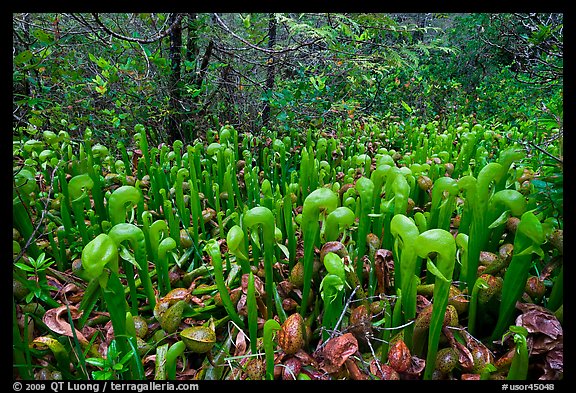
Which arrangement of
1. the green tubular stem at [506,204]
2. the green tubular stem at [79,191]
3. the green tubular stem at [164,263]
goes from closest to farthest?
the green tubular stem at [506,204], the green tubular stem at [164,263], the green tubular stem at [79,191]

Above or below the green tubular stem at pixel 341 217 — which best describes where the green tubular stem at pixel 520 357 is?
below

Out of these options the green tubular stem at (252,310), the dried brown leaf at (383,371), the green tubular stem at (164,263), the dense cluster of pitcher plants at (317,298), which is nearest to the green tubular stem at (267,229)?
the dense cluster of pitcher plants at (317,298)

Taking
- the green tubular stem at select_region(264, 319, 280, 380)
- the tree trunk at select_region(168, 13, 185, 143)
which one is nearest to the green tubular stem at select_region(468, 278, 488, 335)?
the green tubular stem at select_region(264, 319, 280, 380)

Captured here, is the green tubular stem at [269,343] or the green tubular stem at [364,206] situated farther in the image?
the green tubular stem at [364,206]

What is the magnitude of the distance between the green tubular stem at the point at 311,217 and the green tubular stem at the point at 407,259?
189mm

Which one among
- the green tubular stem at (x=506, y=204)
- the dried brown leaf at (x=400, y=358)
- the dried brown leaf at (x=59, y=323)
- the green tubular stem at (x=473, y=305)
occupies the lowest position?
the dried brown leaf at (x=59, y=323)

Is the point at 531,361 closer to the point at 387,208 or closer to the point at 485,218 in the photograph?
the point at 485,218

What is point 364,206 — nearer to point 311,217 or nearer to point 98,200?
point 311,217

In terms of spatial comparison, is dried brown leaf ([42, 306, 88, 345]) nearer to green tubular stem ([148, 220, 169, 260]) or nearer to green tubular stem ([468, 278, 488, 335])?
green tubular stem ([148, 220, 169, 260])

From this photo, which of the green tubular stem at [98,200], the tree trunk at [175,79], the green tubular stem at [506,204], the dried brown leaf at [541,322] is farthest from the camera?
the tree trunk at [175,79]

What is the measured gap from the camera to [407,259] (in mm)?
817

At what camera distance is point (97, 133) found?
8.57 ft

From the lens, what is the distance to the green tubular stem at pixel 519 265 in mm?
788

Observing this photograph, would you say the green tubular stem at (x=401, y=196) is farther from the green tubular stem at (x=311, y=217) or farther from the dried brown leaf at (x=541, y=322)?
the dried brown leaf at (x=541, y=322)
